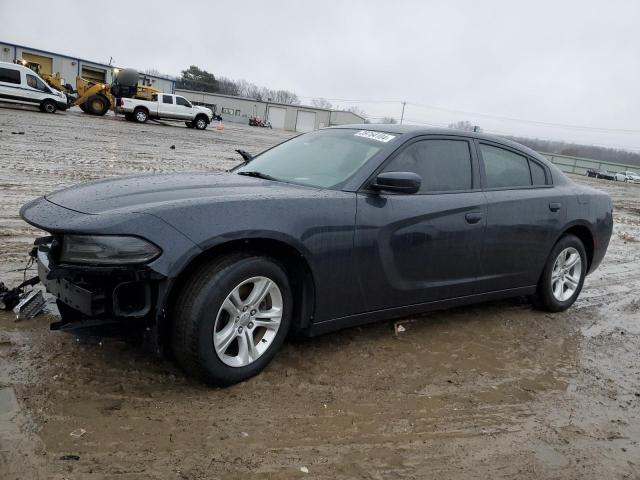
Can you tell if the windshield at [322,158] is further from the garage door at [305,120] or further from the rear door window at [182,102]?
the garage door at [305,120]

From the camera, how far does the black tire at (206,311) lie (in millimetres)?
2762

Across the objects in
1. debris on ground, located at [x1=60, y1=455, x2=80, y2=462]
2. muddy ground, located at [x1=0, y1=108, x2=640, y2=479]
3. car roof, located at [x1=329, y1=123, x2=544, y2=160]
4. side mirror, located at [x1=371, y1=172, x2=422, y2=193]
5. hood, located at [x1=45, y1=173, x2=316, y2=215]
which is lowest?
debris on ground, located at [x1=60, y1=455, x2=80, y2=462]

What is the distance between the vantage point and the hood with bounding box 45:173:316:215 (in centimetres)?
287

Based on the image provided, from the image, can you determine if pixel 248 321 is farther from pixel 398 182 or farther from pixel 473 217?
Answer: pixel 473 217

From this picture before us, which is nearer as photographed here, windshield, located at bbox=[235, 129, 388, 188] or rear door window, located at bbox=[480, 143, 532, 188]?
windshield, located at bbox=[235, 129, 388, 188]

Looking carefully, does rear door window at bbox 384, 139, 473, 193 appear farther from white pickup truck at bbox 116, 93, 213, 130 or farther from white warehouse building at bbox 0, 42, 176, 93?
white warehouse building at bbox 0, 42, 176, 93

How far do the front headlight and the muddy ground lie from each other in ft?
2.44

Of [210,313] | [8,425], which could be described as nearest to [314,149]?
[210,313]

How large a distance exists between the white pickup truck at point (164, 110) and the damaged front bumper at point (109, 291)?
89.4 ft

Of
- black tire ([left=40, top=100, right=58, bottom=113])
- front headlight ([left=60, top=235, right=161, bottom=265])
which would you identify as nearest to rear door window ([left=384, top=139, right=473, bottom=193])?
front headlight ([left=60, top=235, right=161, bottom=265])

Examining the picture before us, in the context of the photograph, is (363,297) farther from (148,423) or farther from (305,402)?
(148,423)

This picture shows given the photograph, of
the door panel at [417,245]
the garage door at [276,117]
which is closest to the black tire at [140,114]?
the door panel at [417,245]

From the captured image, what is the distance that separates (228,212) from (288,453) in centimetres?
125

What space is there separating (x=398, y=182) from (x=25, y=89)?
84.3 feet
